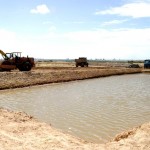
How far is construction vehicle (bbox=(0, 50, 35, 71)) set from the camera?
36906 millimetres

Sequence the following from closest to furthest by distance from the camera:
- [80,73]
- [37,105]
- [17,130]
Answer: [17,130]
[37,105]
[80,73]

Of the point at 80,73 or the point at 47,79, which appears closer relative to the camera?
the point at 47,79

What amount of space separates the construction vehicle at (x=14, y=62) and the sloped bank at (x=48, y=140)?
83.6ft

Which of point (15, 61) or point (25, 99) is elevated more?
point (15, 61)

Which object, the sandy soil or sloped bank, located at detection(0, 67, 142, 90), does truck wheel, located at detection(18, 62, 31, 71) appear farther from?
the sandy soil

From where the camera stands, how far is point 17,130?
433 inches

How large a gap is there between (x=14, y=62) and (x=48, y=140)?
28.6 m

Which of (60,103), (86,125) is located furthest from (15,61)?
(86,125)

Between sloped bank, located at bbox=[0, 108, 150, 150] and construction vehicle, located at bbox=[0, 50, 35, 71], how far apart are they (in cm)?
2549

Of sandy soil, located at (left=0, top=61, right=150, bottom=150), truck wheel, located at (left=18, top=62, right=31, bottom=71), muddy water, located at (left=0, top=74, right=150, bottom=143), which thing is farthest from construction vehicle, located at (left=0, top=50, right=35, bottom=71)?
sandy soil, located at (left=0, top=61, right=150, bottom=150)

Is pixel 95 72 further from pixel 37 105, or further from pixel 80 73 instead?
pixel 37 105

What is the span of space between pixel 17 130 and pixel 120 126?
451 cm

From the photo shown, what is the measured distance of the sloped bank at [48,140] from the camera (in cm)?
918

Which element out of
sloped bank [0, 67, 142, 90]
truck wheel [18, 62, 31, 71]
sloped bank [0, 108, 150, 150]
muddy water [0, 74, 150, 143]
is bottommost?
muddy water [0, 74, 150, 143]
